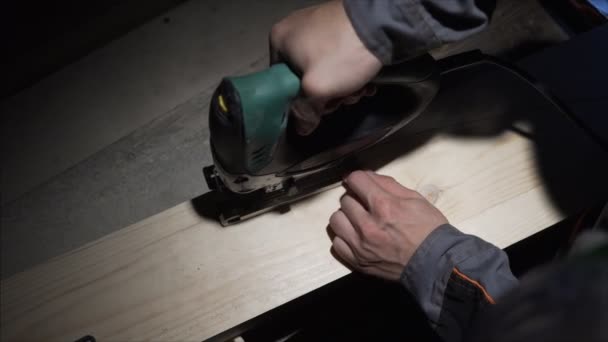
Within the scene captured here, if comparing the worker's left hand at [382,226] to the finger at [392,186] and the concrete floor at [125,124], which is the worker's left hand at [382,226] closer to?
the finger at [392,186]

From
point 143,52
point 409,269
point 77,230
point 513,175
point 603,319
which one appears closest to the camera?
point 603,319

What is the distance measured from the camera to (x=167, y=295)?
2.71 feet

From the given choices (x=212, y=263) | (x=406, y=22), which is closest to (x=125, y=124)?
(x=212, y=263)

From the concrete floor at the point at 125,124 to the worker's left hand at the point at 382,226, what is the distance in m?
0.69

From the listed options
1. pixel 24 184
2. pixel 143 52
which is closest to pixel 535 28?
pixel 143 52

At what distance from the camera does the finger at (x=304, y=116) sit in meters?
0.69

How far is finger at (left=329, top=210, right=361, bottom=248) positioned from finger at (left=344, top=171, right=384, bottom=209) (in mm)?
42

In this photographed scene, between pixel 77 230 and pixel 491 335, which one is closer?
pixel 491 335

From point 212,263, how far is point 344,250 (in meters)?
0.22

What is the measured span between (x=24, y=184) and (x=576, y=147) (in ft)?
4.59

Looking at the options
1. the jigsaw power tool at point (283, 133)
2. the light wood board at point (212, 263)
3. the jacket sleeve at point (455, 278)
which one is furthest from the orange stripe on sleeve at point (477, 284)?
the jigsaw power tool at point (283, 133)

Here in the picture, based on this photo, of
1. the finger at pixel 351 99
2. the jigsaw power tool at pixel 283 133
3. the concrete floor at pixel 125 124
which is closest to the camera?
the jigsaw power tool at pixel 283 133

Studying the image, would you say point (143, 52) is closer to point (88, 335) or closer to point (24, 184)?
point (24, 184)

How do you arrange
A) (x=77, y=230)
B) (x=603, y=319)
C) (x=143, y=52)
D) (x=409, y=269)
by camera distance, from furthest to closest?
(x=143, y=52), (x=77, y=230), (x=409, y=269), (x=603, y=319)
